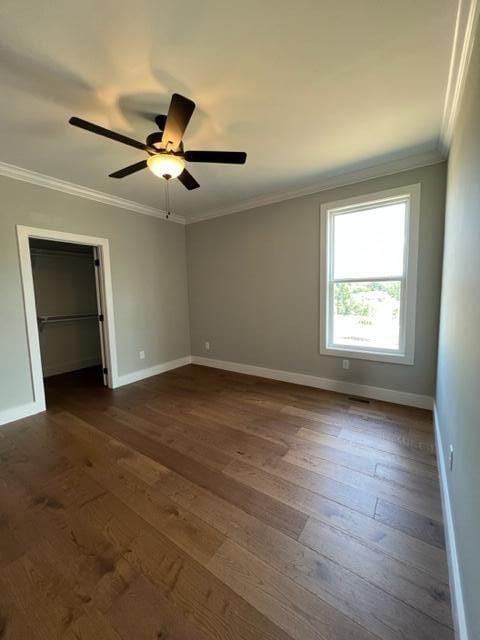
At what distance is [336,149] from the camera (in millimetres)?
2545

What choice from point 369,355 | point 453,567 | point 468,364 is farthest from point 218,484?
point 369,355

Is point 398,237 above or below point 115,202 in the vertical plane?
below

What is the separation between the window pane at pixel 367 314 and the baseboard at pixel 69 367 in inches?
183

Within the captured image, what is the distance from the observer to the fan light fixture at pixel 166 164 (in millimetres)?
1931

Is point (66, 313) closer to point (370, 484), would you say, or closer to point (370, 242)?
point (370, 242)

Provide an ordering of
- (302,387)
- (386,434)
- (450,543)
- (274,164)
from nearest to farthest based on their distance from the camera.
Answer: (450,543), (386,434), (274,164), (302,387)

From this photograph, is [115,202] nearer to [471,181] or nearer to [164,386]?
[164,386]

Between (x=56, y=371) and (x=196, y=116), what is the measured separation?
477 cm

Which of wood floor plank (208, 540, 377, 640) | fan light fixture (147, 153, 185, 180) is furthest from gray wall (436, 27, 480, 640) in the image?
fan light fixture (147, 153, 185, 180)

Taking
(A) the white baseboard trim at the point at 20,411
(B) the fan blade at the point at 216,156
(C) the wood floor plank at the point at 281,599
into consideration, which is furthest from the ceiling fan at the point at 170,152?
(A) the white baseboard trim at the point at 20,411

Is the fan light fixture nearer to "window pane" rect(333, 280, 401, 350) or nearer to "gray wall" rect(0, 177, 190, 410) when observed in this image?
"gray wall" rect(0, 177, 190, 410)

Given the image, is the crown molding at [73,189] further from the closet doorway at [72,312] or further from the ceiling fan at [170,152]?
the ceiling fan at [170,152]

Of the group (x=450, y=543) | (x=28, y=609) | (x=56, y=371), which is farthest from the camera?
(x=56, y=371)

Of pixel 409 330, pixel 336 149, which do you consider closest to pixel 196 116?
pixel 336 149
